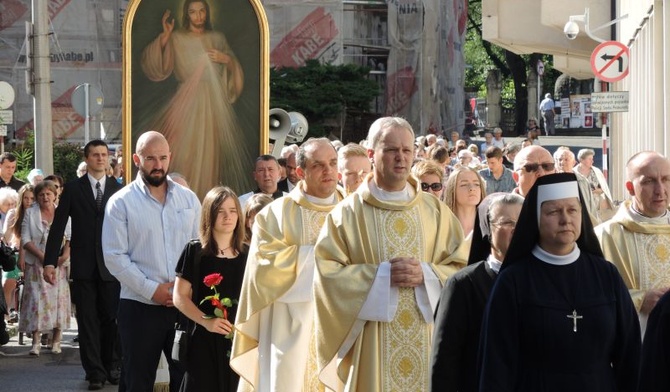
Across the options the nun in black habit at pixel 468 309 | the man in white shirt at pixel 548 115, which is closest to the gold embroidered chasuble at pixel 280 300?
the nun in black habit at pixel 468 309

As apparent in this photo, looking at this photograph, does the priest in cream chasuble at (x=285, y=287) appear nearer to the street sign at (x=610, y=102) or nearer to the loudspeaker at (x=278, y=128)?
the loudspeaker at (x=278, y=128)

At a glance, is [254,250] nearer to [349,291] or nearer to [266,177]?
[349,291]

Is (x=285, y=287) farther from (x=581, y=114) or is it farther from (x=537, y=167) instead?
(x=581, y=114)

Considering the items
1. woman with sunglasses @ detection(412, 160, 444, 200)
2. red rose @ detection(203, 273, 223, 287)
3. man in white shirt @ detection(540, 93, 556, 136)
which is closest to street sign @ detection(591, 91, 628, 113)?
woman with sunglasses @ detection(412, 160, 444, 200)

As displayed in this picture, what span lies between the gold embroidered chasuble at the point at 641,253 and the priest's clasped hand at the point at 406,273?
937mm

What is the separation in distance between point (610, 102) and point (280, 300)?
15.3m

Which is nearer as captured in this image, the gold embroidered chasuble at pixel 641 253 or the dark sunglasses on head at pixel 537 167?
the gold embroidered chasuble at pixel 641 253

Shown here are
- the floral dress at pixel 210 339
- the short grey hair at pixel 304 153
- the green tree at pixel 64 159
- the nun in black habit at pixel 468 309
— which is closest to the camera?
the nun in black habit at pixel 468 309

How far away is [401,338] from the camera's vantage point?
25.4 ft

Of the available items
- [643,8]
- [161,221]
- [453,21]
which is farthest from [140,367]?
[453,21]

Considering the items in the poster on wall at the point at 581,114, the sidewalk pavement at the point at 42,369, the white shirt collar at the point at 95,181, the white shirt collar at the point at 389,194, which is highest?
the poster on wall at the point at 581,114

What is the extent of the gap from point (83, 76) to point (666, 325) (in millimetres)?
32697

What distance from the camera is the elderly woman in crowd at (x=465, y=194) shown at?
381 inches

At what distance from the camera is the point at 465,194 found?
9703 mm
